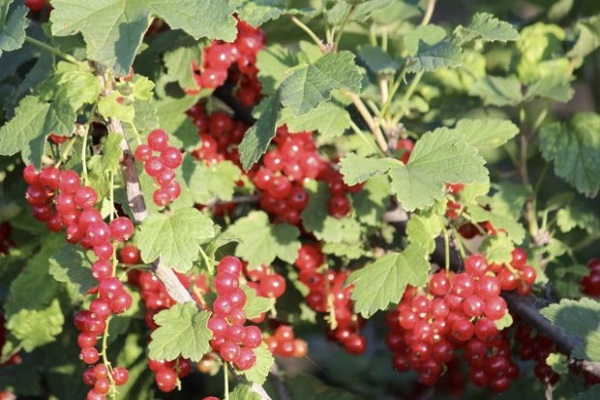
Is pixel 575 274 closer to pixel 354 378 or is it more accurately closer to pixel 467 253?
pixel 467 253

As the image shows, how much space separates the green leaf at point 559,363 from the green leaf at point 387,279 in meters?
0.26

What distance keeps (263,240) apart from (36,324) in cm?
51

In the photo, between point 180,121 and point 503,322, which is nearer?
point 503,322

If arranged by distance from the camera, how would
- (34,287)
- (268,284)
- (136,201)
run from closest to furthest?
(136,201) → (268,284) → (34,287)

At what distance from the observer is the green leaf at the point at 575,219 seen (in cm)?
207

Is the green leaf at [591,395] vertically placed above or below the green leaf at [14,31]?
below

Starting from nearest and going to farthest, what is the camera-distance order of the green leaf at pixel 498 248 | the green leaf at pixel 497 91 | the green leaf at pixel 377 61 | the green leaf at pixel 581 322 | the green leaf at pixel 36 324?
1. the green leaf at pixel 581 322
2. the green leaf at pixel 498 248
3. the green leaf at pixel 377 61
4. the green leaf at pixel 36 324
5. the green leaf at pixel 497 91

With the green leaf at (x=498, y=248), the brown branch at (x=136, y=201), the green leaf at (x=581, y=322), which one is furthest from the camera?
the green leaf at (x=498, y=248)

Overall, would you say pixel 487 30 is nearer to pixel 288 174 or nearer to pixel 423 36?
pixel 423 36

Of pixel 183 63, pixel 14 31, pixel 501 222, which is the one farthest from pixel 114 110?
pixel 501 222

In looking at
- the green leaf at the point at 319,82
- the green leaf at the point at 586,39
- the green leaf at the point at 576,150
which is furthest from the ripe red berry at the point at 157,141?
the green leaf at the point at 586,39

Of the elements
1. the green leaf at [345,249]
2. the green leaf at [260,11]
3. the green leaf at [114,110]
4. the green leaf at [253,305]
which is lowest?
the green leaf at [345,249]

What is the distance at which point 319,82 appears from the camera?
1620mm

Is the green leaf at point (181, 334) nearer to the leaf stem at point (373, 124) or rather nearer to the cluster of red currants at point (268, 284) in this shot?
the cluster of red currants at point (268, 284)
